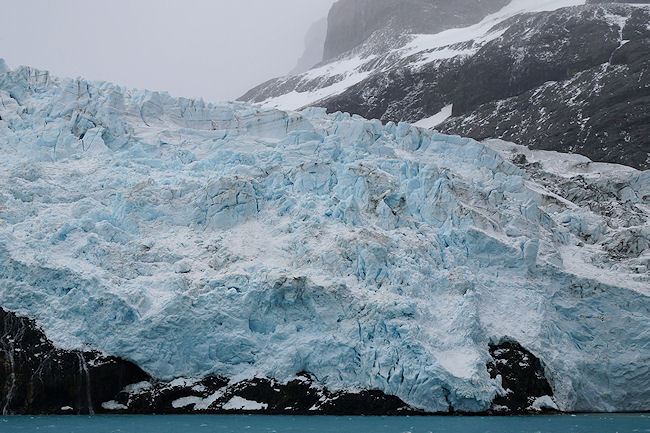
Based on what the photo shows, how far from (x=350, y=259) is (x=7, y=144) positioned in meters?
13.6

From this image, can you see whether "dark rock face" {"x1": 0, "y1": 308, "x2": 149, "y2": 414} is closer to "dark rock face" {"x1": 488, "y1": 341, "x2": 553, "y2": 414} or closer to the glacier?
the glacier

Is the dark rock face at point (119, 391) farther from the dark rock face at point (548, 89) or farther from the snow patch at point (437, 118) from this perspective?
the snow patch at point (437, 118)

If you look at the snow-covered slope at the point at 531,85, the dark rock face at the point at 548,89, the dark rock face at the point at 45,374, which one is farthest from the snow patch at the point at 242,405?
the snow-covered slope at the point at 531,85

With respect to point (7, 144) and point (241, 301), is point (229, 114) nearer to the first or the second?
point (7, 144)

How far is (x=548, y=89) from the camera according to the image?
55.7m

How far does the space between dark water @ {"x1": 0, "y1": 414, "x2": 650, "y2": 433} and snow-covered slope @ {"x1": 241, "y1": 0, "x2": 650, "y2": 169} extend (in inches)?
1015

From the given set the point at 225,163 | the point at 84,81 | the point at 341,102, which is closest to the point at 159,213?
the point at 225,163

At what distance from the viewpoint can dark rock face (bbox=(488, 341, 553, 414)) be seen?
2009 cm

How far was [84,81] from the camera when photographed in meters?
28.2

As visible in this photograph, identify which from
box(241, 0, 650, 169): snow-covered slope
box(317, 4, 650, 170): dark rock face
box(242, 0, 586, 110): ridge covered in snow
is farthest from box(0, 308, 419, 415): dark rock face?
box(242, 0, 586, 110): ridge covered in snow

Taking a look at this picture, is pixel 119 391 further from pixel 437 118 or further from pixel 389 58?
pixel 389 58

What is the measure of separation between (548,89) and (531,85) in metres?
3.23

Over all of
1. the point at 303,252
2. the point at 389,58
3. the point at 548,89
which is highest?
the point at 389,58

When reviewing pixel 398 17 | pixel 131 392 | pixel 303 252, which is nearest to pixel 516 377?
pixel 303 252
